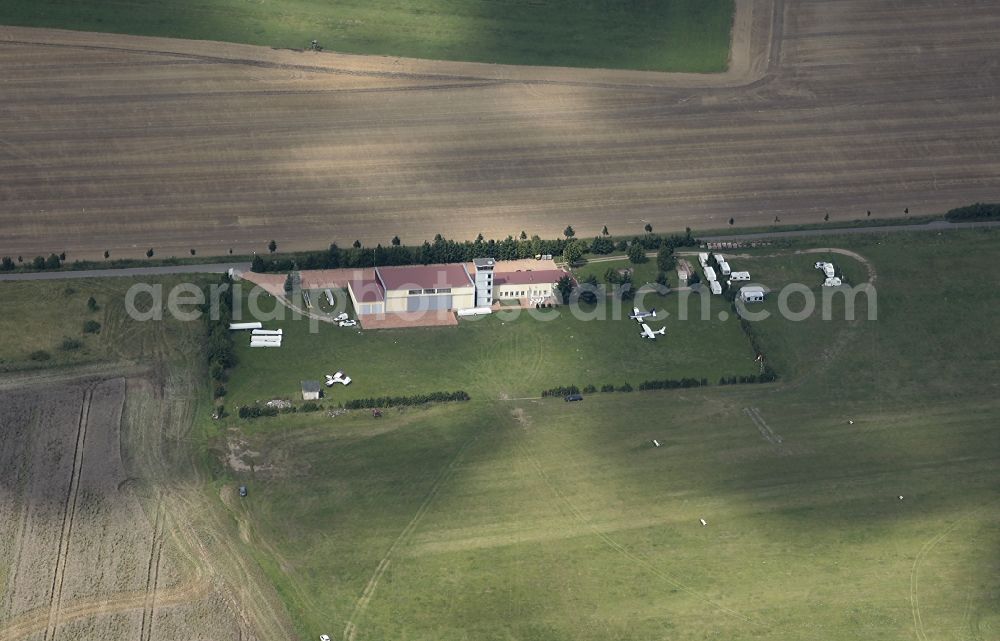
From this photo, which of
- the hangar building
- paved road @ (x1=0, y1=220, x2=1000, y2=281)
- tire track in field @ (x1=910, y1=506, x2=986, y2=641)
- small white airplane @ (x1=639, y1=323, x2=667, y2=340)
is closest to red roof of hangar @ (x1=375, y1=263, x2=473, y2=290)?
the hangar building

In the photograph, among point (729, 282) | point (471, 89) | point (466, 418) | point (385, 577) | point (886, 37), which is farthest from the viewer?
point (886, 37)

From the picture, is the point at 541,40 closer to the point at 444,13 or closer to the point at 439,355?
the point at 444,13

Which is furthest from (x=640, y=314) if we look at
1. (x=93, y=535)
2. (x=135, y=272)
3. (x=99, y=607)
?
(x=99, y=607)

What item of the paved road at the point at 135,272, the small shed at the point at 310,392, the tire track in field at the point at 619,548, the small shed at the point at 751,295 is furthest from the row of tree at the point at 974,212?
the paved road at the point at 135,272

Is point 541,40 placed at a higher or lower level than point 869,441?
higher

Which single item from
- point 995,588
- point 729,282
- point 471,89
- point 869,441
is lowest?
point 995,588

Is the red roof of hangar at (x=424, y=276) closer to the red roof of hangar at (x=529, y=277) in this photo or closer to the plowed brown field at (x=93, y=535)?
the red roof of hangar at (x=529, y=277)

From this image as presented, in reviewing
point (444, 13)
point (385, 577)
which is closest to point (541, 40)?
point (444, 13)
